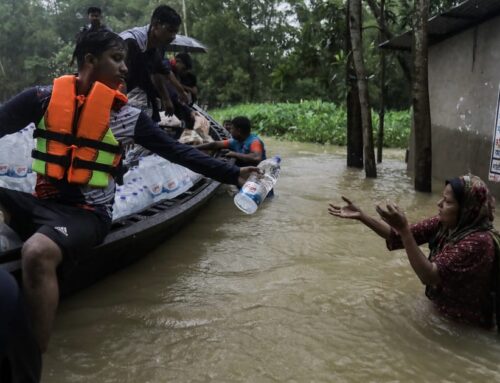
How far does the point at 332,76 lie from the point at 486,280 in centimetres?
776

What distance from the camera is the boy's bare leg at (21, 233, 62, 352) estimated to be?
6.47 feet

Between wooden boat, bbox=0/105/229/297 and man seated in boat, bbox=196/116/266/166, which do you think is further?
man seated in boat, bbox=196/116/266/166

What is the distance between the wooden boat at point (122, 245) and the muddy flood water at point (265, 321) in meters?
0.15

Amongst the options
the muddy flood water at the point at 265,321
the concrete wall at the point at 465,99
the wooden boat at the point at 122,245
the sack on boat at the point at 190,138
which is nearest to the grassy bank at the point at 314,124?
the concrete wall at the point at 465,99

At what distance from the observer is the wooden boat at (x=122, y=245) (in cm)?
239

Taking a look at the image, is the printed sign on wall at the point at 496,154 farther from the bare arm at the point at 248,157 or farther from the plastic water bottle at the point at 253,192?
the plastic water bottle at the point at 253,192

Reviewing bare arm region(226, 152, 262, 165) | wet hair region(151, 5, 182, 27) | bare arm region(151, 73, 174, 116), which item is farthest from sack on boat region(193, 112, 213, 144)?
wet hair region(151, 5, 182, 27)

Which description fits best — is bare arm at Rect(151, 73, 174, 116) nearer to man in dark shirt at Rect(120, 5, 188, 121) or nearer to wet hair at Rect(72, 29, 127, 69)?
Result: man in dark shirt at Rect(120, 5, 188, 121)

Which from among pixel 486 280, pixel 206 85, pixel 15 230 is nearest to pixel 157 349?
pixel 15 230

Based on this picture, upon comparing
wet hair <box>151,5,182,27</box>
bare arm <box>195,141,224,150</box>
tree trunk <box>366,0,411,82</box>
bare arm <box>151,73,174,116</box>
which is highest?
tree trunk <box>366,0,411,82</box>

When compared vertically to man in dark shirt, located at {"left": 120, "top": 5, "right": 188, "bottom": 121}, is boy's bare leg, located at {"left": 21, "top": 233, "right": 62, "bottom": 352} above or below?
below

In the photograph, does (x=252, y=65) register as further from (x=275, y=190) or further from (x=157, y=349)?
(x=157, y=349)

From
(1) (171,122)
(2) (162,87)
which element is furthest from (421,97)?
(2) (162,87)

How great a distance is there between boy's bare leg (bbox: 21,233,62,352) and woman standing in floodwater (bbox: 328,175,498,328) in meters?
1.50
